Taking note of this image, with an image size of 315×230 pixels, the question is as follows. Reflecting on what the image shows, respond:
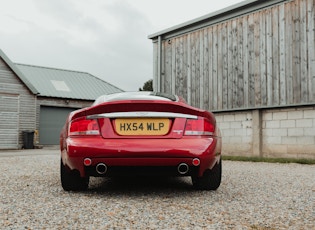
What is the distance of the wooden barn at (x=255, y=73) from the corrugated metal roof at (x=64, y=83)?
1128 centimetres

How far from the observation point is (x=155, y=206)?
357 cm

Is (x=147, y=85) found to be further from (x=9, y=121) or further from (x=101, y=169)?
(x=101, y=169)

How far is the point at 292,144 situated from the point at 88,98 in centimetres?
1594

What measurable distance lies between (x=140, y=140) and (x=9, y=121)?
685 inches

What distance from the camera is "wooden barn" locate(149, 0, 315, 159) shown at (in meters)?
10.2

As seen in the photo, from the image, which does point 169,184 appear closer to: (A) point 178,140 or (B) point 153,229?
(A) point 178,140

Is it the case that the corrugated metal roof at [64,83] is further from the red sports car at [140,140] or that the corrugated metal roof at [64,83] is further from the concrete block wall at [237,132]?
the red sports car at [140,140]

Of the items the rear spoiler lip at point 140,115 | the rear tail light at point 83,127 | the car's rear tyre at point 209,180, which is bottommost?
the car's rear tyre at point 209,180

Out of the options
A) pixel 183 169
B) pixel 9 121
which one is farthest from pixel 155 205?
pixel 9 121

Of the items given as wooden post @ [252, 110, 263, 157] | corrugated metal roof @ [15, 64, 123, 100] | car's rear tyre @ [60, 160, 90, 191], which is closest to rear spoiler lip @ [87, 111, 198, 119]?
car's rear tyre @ [60, 160, 90, 191]

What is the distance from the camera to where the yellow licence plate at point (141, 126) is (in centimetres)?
390

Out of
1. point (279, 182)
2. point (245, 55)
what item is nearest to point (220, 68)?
point (245, 55)

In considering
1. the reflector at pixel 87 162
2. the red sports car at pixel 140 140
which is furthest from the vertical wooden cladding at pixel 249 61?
the reflector at pixel 87 162

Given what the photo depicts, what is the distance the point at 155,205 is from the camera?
3617 mm
